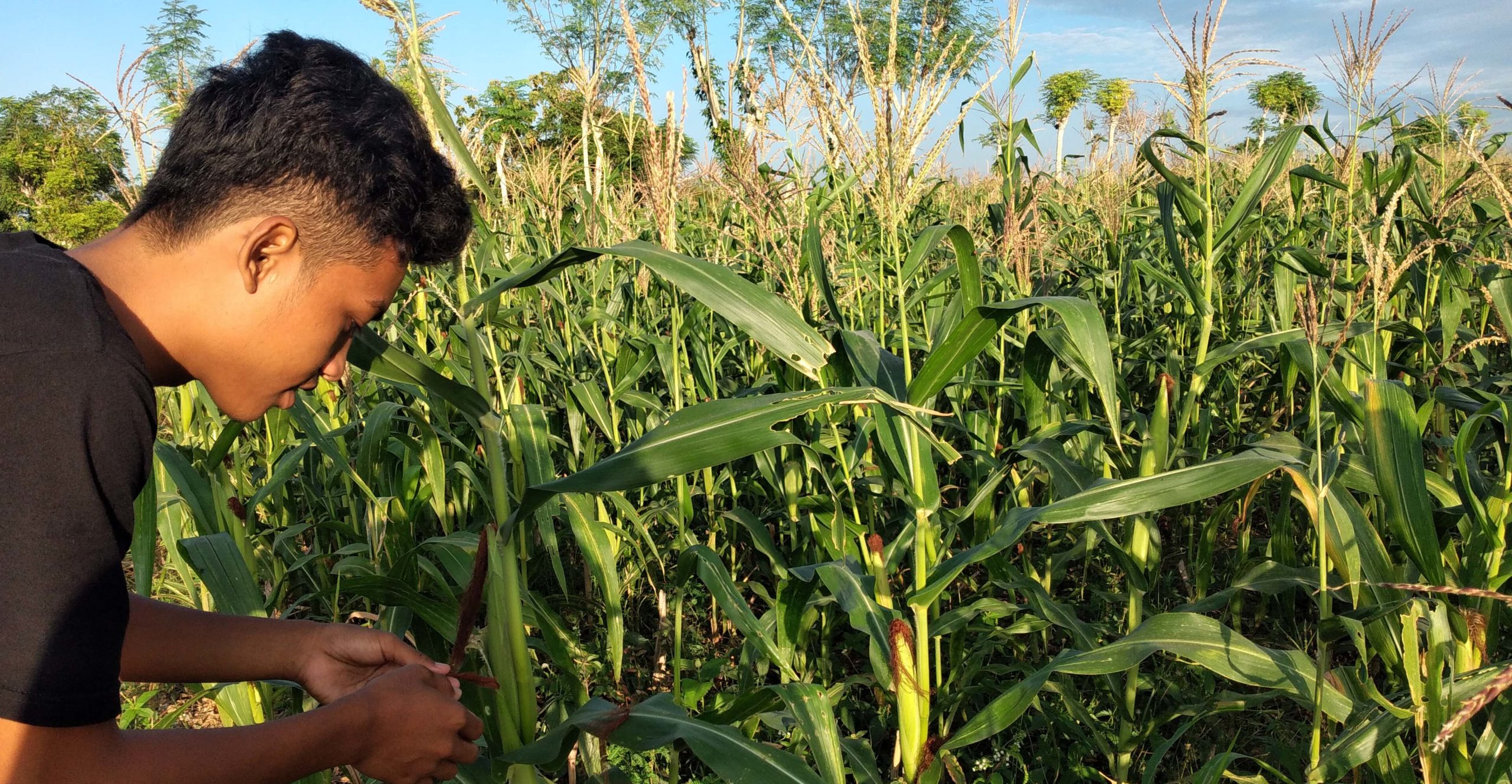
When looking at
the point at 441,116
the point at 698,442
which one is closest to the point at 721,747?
the point at 698,442

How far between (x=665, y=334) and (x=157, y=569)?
2.43m

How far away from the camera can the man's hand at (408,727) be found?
4.44 ft

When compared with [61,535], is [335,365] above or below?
above

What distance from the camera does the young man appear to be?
1058 millimetres

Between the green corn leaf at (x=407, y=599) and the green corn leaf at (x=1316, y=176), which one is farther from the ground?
the green corn leaf at (x=1316, y=176)

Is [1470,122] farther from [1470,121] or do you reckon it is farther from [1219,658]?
[1219,658]

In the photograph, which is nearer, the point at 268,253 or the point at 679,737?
the point at 268,253

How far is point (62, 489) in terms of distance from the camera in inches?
42.0

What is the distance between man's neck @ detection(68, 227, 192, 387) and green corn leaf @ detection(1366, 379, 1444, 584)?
203cm

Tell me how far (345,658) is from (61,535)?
66 cm

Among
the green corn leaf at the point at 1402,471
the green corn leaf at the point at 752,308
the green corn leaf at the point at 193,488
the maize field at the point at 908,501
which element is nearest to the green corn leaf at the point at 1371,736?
the maize field at the point at 908,501

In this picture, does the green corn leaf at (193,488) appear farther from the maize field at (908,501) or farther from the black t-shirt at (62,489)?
the black t-shirt at (62,489)

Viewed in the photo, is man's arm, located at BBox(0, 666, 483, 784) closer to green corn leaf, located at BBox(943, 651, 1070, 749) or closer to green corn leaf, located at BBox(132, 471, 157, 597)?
green corn leaf, located at BBox(132, 471, 157, 597)

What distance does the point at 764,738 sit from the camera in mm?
2756
